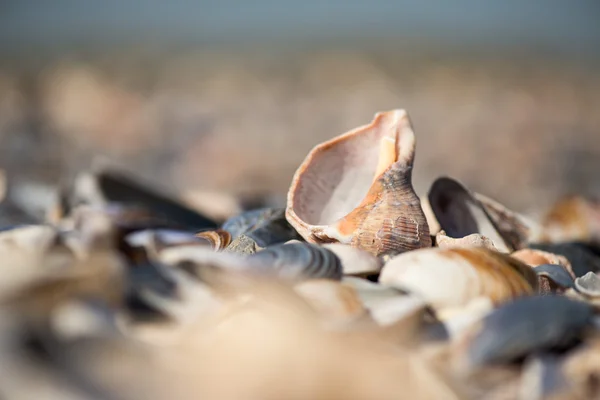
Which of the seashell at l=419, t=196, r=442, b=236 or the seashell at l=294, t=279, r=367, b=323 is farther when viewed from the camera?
the seashell at l=419, t=196, r=442, b=236

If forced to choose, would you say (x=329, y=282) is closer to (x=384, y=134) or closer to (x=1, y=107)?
(x=384, y=134)

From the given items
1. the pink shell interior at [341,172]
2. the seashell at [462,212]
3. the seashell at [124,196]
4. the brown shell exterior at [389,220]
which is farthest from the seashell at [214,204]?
the brown shell exterior at [389,220]

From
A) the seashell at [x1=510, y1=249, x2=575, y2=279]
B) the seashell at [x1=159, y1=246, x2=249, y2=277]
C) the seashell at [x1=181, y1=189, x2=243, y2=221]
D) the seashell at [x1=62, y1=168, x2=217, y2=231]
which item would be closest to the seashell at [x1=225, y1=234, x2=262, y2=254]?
the seashell at [x1=159, y1=246, x2=249, y2=277]

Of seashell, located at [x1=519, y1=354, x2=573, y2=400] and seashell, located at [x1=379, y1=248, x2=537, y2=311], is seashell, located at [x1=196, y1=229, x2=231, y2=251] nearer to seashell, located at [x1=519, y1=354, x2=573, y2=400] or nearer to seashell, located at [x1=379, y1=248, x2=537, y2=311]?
seashell, located at [x1=379, y1=248, x2=537, y2=311]

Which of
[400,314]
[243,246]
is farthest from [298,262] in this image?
[243,246]

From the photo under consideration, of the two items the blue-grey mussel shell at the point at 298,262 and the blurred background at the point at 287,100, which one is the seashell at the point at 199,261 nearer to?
the blue-grey mussel shell at the point at 298,262

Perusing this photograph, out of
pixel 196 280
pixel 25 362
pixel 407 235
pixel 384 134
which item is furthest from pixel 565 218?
pixel 25 362
